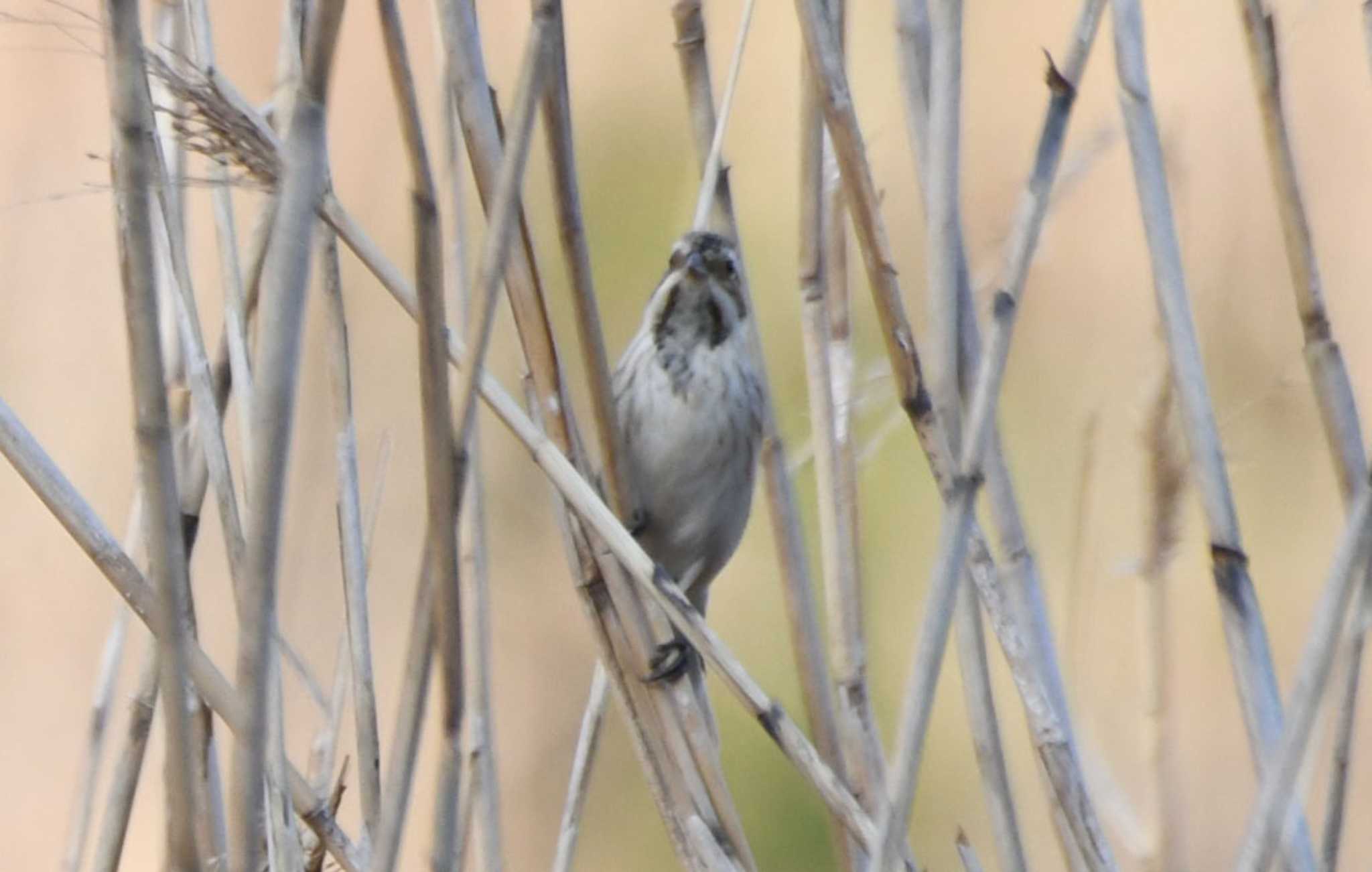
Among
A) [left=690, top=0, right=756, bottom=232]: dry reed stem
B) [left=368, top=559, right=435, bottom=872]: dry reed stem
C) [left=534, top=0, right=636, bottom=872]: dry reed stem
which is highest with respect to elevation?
[left=690, top=0, right=756, bottom=232]: dry reed stem

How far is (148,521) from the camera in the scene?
1.60 ft

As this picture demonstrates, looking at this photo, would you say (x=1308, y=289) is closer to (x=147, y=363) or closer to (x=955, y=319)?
(x=955, y=319)

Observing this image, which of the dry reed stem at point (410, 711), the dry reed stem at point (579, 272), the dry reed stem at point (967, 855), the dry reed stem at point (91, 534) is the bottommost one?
the dry reed stem at point (967, 855)

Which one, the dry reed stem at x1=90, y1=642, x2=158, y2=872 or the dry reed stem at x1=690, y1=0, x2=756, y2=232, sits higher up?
the dry reed stem at x1=690, y1=0, x2=756, y2=232

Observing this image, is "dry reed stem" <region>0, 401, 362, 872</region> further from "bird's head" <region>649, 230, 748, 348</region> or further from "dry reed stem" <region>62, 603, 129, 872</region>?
"bird's head" <region>649, 230, 748, 348</region>

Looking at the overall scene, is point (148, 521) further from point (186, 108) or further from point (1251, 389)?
point (1251, 389)

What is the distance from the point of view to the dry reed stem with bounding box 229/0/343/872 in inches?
17.5

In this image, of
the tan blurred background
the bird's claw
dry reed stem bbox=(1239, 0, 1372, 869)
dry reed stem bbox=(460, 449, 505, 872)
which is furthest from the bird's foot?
the tan blurred background

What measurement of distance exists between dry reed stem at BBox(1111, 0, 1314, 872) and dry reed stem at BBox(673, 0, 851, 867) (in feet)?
0.75

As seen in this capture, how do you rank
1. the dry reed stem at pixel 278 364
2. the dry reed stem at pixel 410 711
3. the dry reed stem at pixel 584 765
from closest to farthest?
the dry reed stem at pixel 278 364 < the dry reed stem at pixel 410 711 < the dry reed stem at pixel 584 765

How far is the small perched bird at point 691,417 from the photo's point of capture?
1.12 meters

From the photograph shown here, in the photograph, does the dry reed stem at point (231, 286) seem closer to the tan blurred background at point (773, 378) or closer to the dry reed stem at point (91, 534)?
the dry reed stem at point (91, 534)

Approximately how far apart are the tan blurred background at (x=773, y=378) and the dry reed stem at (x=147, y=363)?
0.85m

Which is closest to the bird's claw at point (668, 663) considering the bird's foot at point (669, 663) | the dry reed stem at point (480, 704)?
the bird's foot at point (669, 663)
